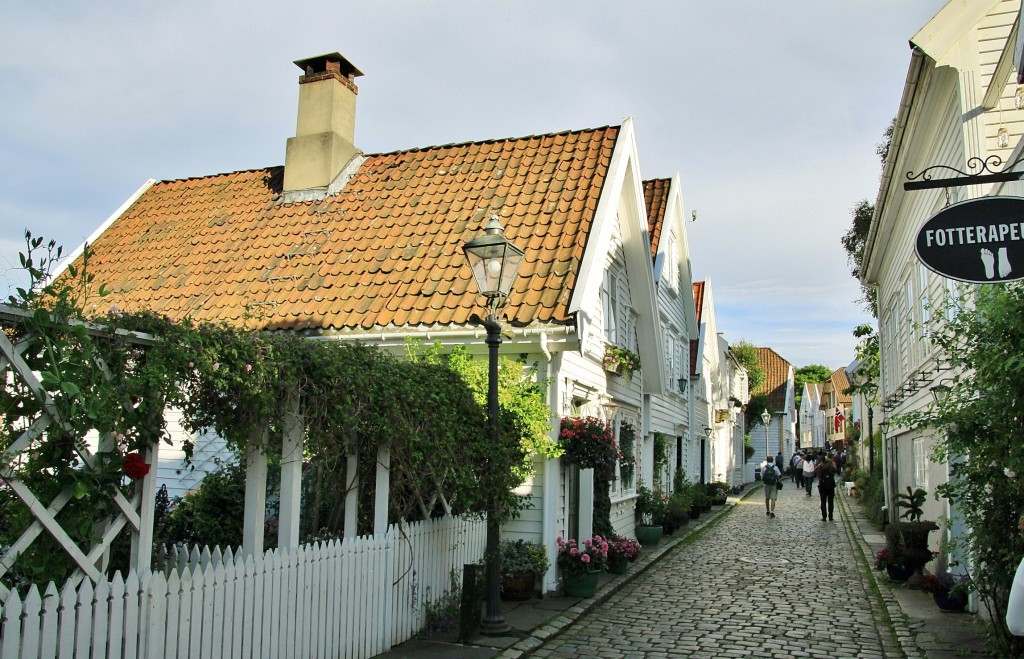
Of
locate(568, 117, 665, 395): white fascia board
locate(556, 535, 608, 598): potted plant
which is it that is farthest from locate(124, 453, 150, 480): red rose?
locate(556, 535, 608, 598): potted plant

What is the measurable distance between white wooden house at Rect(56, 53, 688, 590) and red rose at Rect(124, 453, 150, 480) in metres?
5.53

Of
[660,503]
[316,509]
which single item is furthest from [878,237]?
[316,509]

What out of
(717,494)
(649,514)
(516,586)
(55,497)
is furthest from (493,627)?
(717,494)

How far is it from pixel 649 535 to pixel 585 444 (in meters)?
6.21

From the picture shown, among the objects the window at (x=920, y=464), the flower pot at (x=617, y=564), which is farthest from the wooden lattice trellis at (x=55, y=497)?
the window at (x=920, y=464)

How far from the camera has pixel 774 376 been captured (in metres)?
52.4

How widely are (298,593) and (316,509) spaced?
1.76 metres

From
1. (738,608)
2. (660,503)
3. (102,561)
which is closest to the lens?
(102,561)

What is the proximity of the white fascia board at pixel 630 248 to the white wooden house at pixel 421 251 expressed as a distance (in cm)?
3

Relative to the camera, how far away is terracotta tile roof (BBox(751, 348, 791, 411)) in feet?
163

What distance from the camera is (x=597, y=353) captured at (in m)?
12.5

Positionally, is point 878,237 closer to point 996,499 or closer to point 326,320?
point 996,499

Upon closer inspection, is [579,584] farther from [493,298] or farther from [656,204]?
[656,204]

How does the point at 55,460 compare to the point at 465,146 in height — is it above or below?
below
